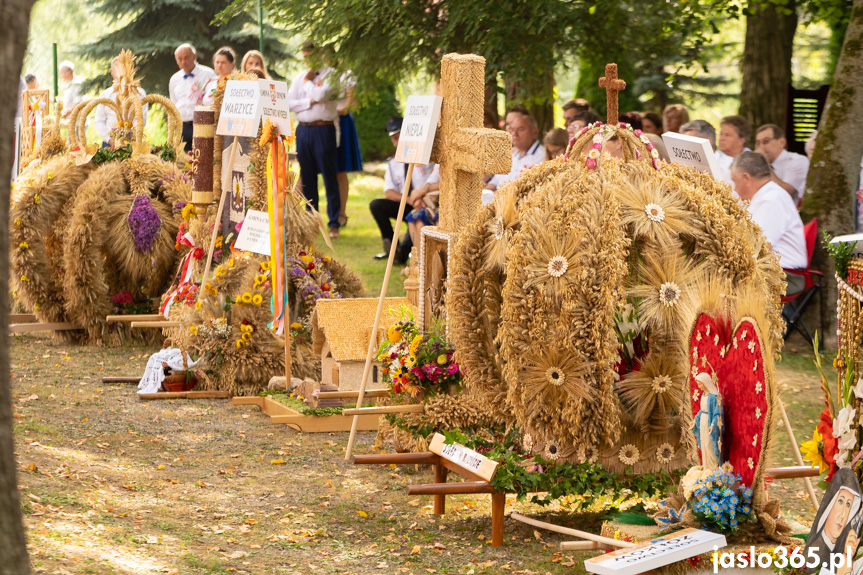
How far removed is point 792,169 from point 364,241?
591 cm

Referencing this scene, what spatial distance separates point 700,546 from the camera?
3.72 metres

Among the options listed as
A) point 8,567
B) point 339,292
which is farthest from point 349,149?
point 8,567

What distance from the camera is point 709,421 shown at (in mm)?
3920

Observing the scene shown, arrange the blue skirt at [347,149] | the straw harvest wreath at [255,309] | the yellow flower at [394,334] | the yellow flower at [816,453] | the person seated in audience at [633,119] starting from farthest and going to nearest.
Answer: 1. the blue skirt at [347,149]
2. the person seated in audience at [633,119]
3. the straw harvest wreath at [255,309]
4. the yellow flower at [394,334]
5. the yellow flower at [816,453]

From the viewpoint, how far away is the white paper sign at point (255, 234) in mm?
7512

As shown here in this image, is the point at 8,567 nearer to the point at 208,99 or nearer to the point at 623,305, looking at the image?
the point at 623,305

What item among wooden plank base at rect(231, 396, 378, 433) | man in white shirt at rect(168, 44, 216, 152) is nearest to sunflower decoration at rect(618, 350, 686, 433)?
wooden plank base at rect(231, 396, 378, 433)

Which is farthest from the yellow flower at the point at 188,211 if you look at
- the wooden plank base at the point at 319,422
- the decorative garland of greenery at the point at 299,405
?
the wooden plank base at the point at 319,422

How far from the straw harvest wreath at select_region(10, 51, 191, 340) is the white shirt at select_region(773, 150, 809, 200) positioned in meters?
5.52

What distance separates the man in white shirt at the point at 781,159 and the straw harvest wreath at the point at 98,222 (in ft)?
17.3

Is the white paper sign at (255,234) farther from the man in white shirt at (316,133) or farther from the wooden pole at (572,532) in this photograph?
the man in white shirt at (316,133)

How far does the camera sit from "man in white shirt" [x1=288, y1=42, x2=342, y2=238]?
44.9 feet

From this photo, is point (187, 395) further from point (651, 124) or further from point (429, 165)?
point (651, 124)

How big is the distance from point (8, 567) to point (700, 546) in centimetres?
225
